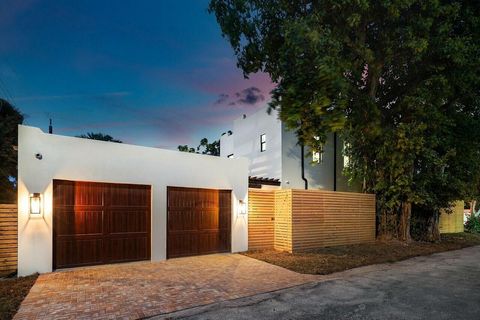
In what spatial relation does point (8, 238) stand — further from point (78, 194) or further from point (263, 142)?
point (263, 142)

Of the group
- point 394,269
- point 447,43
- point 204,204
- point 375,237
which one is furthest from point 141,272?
point 447,43

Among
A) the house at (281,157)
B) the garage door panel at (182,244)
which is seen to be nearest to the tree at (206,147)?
the house at (281,157)

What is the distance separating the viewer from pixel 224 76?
15.7 m

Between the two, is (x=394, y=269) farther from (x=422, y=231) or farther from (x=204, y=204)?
(x=422, y=231)

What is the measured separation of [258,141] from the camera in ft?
58.9

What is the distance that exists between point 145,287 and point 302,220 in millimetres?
6471

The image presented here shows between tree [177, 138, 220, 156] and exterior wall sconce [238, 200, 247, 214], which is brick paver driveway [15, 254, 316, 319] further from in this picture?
tree [177, 138, 220, 156]

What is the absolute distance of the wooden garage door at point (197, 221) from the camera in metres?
9.72

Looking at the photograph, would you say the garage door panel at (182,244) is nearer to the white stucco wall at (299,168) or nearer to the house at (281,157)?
the house at (281,157)

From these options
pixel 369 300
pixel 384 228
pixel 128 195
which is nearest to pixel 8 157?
pixel 128 195

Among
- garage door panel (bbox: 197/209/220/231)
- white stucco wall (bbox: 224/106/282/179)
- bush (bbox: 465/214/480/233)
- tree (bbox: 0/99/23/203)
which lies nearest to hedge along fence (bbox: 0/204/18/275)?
tree (bbox: 0/99/23/203)

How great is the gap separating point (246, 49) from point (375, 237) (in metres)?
9.53

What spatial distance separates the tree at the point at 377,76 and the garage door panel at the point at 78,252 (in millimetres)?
5914

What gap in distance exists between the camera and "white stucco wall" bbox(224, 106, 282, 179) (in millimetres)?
16641
